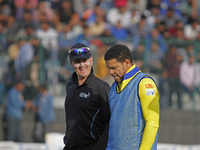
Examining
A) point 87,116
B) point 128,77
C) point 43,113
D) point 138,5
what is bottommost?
point 43,113

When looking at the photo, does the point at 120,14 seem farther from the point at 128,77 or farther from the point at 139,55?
the point at 128,77

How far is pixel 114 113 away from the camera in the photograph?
12.4 ft

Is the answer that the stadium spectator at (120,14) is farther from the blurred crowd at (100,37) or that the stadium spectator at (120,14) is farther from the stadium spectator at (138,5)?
the stadium spectator at (138,5)

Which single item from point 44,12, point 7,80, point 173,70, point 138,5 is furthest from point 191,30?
point 7,80

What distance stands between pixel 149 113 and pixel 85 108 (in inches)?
47.5

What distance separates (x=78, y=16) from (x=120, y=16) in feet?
4.83

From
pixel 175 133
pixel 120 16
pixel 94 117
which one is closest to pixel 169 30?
pixel 120 16

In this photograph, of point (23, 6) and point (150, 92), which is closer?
point (150, 92)

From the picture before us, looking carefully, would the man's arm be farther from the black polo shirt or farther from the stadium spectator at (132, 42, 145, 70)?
the stadium spectator at (132, 42, 145, 70)

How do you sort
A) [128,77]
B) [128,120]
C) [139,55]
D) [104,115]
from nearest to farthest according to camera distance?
[128,120]
[128,77]
[104,115]
[139,55]

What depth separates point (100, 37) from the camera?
11633 millimetres

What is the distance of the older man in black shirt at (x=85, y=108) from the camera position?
4.57 m

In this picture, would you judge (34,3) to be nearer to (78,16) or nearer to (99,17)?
(78,16)

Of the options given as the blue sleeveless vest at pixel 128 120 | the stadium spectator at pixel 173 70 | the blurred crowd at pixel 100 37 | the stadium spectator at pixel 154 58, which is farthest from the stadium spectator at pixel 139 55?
the blue sleeveless vest at pixel 128 120
